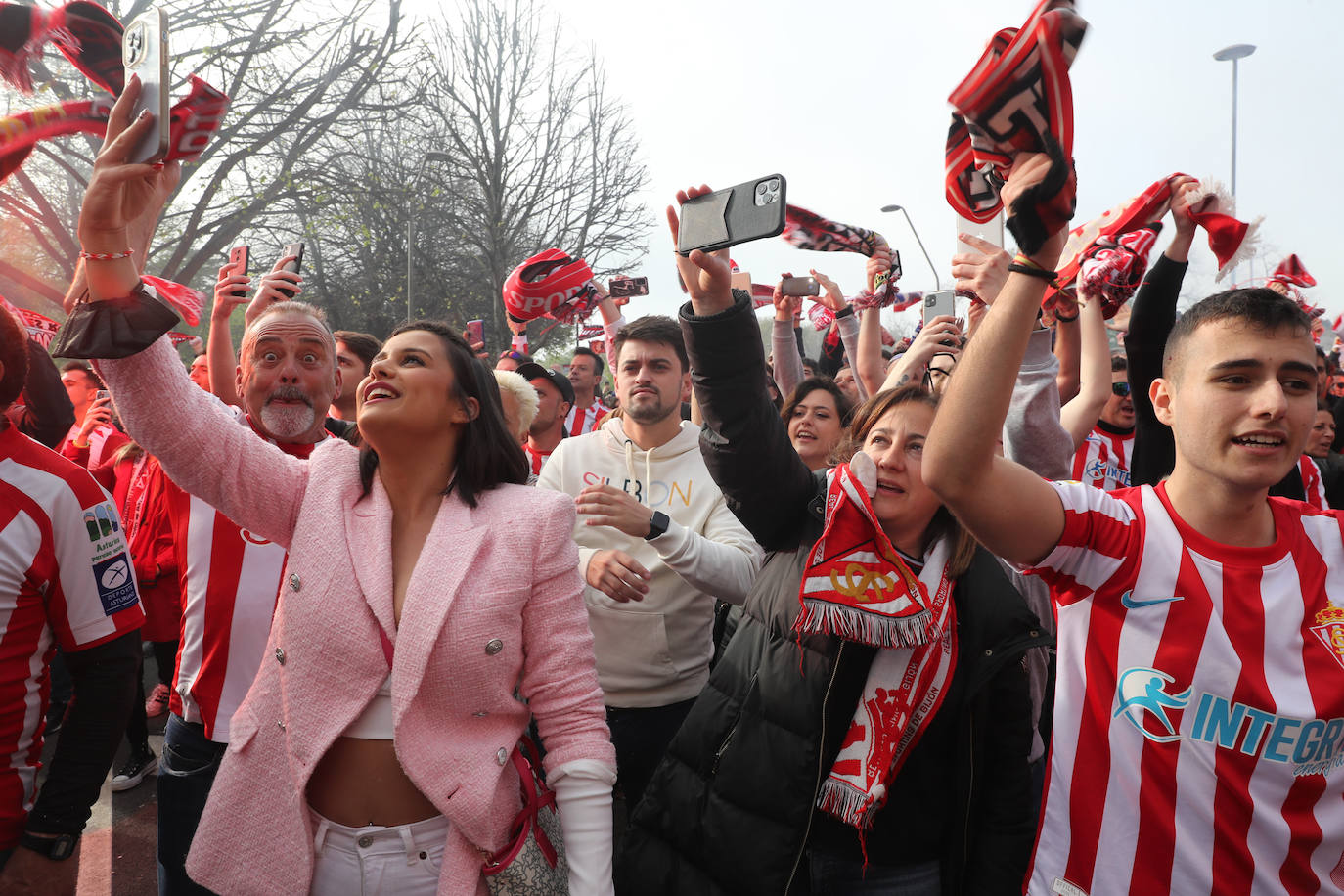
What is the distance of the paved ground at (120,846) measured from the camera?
3588 mm

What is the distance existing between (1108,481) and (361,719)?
11.7 feet

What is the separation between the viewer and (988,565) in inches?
87.4

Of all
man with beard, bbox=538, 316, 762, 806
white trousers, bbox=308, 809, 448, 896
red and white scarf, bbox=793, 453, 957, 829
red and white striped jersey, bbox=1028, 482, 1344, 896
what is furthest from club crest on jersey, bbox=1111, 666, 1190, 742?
white trousers, bbox=308, 809, 448, 896

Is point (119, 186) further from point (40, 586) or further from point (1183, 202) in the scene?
point (1183, 202)

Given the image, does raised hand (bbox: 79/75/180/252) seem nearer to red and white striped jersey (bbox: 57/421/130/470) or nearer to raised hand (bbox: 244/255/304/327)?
raised hand (bbox: 244/255/304/327)

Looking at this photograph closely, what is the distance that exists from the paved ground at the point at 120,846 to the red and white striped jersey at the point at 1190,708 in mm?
3566

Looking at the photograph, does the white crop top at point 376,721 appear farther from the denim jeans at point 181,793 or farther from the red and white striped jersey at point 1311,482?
the red and white striped jersey at point 1311,482

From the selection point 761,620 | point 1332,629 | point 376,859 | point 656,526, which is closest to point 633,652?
point 656,526

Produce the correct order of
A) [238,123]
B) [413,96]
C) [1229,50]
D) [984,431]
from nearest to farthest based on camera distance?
[984,431]
[238,123]
[413,96]
[1229,50]

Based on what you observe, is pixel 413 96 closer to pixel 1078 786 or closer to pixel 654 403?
pixel 654 403

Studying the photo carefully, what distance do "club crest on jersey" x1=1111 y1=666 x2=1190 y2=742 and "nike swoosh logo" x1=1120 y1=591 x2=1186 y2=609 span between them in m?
0.12

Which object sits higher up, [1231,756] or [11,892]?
[1231,756]

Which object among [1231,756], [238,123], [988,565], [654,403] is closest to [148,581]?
[654,403]

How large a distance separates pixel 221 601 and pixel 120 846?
2.26 meters
